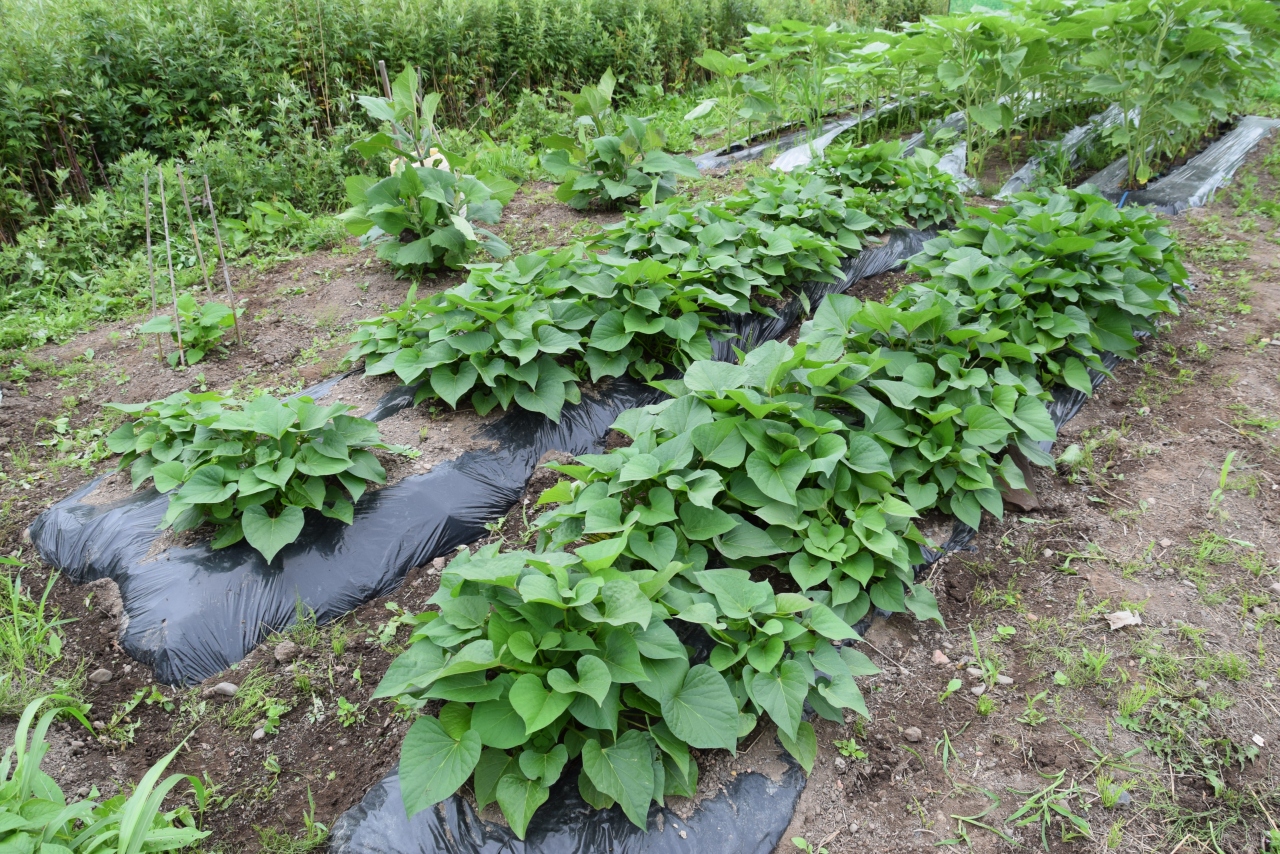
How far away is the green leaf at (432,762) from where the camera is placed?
1584 mm

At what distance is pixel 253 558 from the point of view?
2572 mm

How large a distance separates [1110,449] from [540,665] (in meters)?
2.69

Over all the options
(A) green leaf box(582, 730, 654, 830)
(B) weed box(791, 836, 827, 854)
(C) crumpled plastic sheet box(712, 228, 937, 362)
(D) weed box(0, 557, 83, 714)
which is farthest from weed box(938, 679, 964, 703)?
(D) weed box(0, 557, 83, 714)

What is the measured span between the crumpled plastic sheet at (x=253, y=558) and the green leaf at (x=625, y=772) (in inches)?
Answer: 50.1

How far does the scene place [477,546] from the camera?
2867 millimetres

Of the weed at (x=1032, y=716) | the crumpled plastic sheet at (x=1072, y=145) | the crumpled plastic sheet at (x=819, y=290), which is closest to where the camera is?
the weed at (x=1032, y=716)

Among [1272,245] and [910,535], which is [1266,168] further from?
[910,535]

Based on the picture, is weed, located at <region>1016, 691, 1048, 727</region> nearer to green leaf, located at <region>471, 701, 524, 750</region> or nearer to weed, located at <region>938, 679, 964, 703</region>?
weed, located at <region>938, 679, 964, 703</region>

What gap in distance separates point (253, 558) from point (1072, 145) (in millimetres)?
6786

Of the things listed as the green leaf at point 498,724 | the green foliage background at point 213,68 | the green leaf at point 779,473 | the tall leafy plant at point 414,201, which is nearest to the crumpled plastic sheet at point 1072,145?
the tall leafy plant at point 414,201

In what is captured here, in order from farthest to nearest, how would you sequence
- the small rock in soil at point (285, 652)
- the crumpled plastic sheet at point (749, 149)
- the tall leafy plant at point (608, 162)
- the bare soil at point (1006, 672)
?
the crumpled plastic sheet at point (749, 149)
the tall leafy plant at point (608, 162)
the small rock in soil at point (285, 652)
the bare soil at point (1006, 672)

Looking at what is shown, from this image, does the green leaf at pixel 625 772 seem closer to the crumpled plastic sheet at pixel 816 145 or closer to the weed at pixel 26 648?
the weed at pixel 26 648

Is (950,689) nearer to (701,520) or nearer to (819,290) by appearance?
(701,520)

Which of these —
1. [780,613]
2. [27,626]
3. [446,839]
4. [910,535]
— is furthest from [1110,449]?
[27,626]
